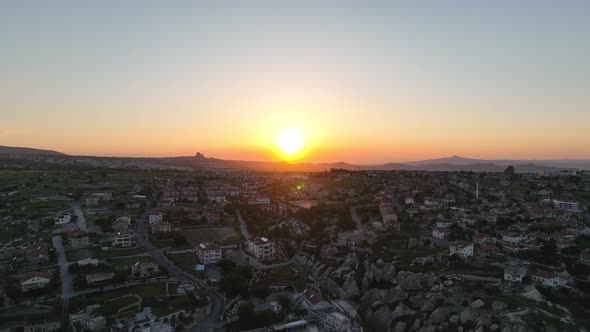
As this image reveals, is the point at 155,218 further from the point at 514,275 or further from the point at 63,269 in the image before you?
the point at 514,275

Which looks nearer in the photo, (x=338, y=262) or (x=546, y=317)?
(x=546, y=317)

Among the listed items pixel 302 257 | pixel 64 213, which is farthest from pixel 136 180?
pixel 302 257

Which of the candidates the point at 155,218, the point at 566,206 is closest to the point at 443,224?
the point at 566,206

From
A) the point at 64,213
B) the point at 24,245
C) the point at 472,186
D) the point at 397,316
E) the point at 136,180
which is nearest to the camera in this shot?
the point at 397,316

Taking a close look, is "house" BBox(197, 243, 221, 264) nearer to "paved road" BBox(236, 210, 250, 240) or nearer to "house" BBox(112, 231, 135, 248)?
"paved road" BBox(236, 210, 250, 240)

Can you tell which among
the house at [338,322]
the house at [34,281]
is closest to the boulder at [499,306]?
the house at [338,322]

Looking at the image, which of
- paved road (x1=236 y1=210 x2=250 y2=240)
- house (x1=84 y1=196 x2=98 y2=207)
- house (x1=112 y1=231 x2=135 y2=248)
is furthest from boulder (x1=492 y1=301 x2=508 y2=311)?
house (x1=84 y1=196 x2=98 y2=207)

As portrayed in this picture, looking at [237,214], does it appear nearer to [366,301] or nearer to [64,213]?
[64,213]
